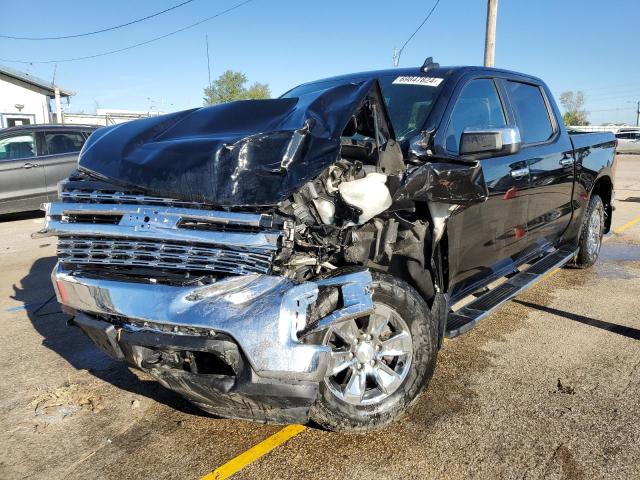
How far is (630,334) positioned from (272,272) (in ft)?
11.0

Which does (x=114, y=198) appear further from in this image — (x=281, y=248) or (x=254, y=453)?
(x=254, y=453)

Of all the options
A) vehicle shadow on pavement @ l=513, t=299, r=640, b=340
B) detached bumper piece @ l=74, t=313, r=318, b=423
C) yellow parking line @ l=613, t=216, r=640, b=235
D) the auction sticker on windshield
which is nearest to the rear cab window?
the auction sticker on windshield

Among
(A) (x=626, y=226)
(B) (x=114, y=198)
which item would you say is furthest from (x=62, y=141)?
(A) (x=626, y=226)

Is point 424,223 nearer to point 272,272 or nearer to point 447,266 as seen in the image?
point 447,266

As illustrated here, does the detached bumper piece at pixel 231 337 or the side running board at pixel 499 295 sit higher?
the detached bumper piece at pixel 231 337

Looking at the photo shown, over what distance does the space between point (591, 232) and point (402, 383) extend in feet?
14.1

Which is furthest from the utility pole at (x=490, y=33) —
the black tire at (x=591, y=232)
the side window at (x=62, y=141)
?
the side window at (x=62, y=141)

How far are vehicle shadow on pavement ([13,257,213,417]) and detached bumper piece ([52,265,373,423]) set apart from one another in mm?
827

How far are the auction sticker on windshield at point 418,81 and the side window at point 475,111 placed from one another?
0.21m

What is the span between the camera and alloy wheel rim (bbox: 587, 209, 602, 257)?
626 cm

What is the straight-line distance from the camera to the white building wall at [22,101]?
24016 mm

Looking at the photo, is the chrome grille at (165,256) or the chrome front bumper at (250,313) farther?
the chrome grille at (165,256)

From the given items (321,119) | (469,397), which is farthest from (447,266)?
(321,119)

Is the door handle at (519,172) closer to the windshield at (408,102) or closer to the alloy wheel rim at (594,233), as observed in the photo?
the windshield at (408,102)
